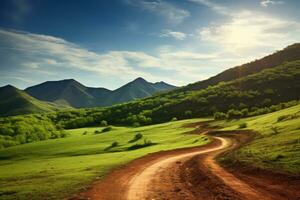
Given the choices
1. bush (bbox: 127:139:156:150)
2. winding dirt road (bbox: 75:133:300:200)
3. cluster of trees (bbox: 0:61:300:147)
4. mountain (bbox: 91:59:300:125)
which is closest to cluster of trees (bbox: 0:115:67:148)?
cluster of trees (bbox: 0:61:300:147)

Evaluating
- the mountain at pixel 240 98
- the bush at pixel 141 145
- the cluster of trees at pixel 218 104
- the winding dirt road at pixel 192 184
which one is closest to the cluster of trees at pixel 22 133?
the cluster of trees at pixel 218 104

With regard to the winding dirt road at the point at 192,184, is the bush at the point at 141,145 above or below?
below

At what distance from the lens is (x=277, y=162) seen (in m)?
28.5

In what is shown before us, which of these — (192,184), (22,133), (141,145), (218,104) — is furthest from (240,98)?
(192,184)

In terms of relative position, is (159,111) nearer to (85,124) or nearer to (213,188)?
(85,124)

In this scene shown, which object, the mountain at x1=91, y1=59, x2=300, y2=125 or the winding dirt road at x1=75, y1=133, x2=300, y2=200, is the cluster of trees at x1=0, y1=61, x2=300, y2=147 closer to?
the mountain at x1=91, y1=59, x2=300, y2=125

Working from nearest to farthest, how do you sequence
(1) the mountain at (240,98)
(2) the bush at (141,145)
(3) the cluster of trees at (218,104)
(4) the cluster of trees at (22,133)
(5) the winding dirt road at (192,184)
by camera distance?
(5) the winding dirt road at (192,184)
(2) the bush at (141,145)
(4) the cluster of trees at (22,133)
(3) the cluster of trees at (218,104)
(1) the mountain at (240,98)

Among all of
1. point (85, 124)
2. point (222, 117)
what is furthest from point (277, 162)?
point (85, 124)

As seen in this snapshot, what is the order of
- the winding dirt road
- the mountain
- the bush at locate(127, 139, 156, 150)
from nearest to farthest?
the winding dirt road → the bush at locate(127, 139, 156, 150) → the mountain

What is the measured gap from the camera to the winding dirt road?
21.6 m

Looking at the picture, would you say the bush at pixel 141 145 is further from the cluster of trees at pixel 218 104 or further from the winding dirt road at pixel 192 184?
the cluster of trees at pixel 218 104

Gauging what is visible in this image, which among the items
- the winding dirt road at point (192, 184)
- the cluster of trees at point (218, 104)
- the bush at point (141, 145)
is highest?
the cluster of trees at point (218, 104)

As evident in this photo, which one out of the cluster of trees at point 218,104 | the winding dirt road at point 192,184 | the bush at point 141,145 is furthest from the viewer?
the cluster of trees at point 218,104

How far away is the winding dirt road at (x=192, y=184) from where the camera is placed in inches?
851
